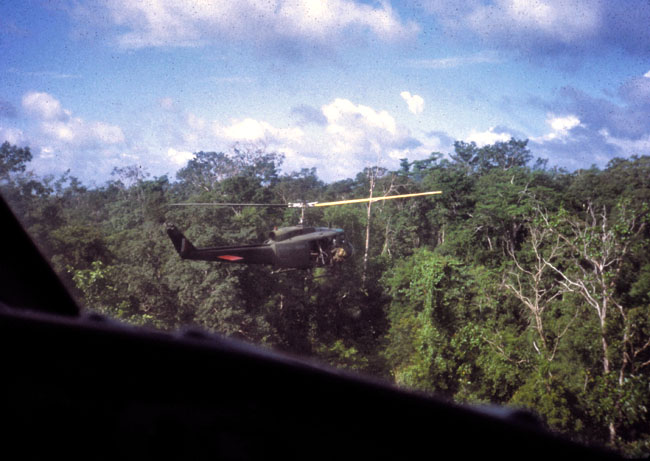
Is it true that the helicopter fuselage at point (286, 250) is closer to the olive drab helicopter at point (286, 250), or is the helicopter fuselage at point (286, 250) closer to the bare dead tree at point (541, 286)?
the olive drab helicopter at point (286, 250)

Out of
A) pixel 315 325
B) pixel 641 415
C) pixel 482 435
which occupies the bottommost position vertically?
pixel 315 325

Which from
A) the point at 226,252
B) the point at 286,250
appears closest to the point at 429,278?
the point at 286,250

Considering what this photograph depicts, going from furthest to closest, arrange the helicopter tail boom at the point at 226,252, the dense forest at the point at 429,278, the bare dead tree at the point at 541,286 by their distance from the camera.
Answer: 1. the bare dead tree at the point at 541,286
2. the dense forest at the point at 429,278
3. the helicopter tail boom at the point at 226,252

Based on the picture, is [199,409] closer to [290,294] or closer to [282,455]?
[282,455]

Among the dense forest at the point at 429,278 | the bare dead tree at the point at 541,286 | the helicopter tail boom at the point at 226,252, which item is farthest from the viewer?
the bare dead tree at the point at 541,286

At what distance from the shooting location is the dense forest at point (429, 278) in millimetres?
10734

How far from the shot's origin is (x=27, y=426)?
450 mm

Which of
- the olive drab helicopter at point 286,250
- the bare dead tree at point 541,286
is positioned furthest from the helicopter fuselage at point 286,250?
the bare dead tree at point 541,286

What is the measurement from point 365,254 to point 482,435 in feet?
67.7

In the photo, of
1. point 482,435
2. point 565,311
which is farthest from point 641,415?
point 482,435

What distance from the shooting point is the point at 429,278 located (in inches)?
611

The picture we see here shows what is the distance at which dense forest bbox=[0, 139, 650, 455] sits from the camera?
35.2 ft

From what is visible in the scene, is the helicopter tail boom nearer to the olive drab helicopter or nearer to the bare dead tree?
the olive drab helicopter

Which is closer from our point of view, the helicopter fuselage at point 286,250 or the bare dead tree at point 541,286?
the helicopter fuselage at point 286,250
